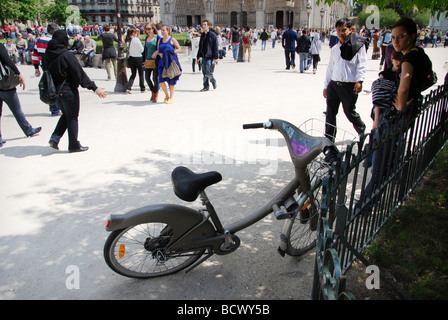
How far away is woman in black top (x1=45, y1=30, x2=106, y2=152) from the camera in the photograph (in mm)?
5961

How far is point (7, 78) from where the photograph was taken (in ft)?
21.4

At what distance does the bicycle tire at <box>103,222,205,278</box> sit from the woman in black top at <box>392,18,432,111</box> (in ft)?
7.78

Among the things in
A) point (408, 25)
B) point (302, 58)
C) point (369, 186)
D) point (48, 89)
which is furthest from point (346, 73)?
point (302, 58)

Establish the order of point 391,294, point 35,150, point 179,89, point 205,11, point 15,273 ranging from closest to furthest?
point 391,294, point 15,273, point 35,150, point 179,89, point 205,11

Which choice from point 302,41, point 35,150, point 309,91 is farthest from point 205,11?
point 35,150

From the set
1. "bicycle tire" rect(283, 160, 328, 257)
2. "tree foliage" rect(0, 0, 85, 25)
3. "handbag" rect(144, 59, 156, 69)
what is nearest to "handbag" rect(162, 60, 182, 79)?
"handbag" rect(144, 59, 156, 69)

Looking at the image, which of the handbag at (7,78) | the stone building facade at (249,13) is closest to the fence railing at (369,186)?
the handbag at (7,78)

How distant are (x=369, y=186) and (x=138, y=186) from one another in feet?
9.24

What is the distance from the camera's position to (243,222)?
3379 millimetres

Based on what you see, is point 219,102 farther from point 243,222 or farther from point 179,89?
point 243,222

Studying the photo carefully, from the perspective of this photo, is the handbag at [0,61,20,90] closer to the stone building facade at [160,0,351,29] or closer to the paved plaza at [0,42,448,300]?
the paved plaza at [0,42,448,300]

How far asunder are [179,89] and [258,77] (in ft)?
12.0
